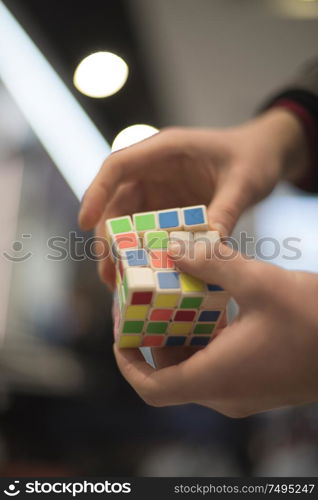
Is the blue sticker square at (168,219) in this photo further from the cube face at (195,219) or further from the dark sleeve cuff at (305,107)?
the dark sleeve cuff at (305,107)

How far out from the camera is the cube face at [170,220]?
1.82 ft

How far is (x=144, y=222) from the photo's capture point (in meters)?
0.56

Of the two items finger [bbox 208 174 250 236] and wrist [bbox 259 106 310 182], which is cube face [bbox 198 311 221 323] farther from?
wrist [bbox 259 106 310 182]

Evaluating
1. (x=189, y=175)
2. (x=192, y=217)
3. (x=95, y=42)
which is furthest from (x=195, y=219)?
(x=95, y=42)

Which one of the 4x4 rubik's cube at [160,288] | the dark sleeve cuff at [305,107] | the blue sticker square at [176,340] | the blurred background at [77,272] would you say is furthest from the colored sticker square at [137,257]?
the dark sleeve cuff at [305,107]

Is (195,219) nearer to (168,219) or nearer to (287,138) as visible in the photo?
(168,219)

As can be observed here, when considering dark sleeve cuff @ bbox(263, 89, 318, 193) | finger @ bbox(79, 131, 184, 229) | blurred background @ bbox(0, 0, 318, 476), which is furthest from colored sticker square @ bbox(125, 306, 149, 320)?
dark sleeve cuff @ bbox(263, 89, 318, 193)

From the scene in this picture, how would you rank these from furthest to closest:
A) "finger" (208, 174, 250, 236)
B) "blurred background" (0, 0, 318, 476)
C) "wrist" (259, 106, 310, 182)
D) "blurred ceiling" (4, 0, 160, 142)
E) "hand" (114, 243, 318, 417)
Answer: "blurred ceiling" (4, 0, 160, 142) < "blurred background" (0, 0, 318, 476) < "wrist" (259, 106, 310, 182) < "finger" (208, 174, 250, 236) < "hand" (114, 243, 318, 417)

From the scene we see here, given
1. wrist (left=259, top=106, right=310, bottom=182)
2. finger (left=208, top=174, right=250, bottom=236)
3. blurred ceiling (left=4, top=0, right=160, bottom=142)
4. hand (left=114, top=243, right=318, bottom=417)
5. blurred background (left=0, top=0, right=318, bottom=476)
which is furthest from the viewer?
blurred ceiling (left=4, top=0, right=160, bottom=142)

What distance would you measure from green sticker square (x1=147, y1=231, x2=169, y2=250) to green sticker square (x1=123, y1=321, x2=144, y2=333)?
3.3 inches

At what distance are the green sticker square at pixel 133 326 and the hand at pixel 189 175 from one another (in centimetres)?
18

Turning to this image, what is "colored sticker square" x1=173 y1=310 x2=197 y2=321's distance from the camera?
53cm

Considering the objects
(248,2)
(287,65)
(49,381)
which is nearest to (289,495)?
(49,381)

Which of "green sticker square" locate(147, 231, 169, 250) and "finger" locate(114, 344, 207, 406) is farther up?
"green sticker square" locate(147, 231, 169, 250)
